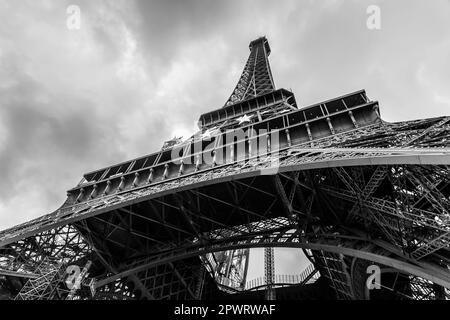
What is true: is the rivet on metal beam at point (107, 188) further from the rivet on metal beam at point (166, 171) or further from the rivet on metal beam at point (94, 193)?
the rivet on metal beam at point (166, 171)

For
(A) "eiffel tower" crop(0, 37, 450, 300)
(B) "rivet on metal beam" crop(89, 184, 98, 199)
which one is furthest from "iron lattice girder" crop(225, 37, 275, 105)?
(B) "rivet on metal beam" crop(89, 184, 98, 199)

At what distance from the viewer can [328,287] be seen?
24.9m

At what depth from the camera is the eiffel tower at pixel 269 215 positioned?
1104cm

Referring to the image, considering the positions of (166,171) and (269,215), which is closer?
(269,215)

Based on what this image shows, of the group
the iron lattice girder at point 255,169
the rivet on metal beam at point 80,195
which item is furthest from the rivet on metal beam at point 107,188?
the rivet on metal beam at point 80,195

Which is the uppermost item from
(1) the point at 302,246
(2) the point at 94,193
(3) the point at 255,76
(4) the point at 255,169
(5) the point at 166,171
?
(3) the point at 255,76

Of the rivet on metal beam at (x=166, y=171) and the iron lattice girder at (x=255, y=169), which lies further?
the rivet on metal beam at (x=166, y=171)

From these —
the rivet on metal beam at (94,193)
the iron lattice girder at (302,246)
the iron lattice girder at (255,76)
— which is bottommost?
the iron lattice girder at (302,246)

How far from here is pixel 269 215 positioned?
64.7 ft

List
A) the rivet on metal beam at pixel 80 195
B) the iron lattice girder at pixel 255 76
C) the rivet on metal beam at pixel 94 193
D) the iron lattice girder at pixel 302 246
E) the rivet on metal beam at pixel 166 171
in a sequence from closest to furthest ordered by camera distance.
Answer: the iron lattice girder at pixel 302 246 → the rivet on metal beam at pixel 166 171 → the rivet on metal beam at pixel 94 193 → the rivet on metal beam at pixel 80 195 → the iron lattice girder at pixel 255 76

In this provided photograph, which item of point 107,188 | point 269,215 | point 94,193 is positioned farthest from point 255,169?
point 94,193

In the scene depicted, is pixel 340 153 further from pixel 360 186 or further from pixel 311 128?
pixel 311 128

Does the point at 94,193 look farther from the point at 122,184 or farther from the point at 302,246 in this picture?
the point at 302,246
